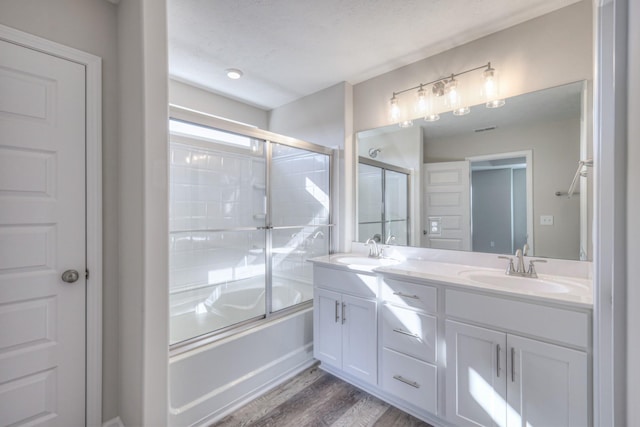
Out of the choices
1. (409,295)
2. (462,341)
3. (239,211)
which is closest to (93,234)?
(239,211)

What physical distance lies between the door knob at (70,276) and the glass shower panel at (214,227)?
720 mm

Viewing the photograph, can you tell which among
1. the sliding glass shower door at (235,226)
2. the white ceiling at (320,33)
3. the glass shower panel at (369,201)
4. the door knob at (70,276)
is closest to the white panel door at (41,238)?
the door knob at (70,276)

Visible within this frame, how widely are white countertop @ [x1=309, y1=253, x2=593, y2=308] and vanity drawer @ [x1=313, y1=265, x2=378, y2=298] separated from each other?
0.05m

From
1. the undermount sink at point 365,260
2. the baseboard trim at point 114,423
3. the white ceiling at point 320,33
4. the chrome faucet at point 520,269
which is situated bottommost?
the baseboard trim at point 114,423

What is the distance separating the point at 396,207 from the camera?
7.88 feet

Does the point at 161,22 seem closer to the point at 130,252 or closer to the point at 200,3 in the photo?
the point at 200,3

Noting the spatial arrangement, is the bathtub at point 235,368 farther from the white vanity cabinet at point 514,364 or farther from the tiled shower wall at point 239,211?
the white vanity cabinet at point 514,364

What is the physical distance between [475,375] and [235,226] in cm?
192

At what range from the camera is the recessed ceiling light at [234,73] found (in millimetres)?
2367

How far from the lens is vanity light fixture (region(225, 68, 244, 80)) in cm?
237

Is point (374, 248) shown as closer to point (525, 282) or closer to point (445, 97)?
point (525, 282)

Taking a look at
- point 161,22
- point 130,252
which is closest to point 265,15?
point 161,22

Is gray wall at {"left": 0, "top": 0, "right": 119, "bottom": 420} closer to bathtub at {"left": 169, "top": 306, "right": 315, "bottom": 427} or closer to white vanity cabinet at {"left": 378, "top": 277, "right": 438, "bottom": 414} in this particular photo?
bathtub at {"left": 169, "top": 306, "right": 315, "bottom": 427}

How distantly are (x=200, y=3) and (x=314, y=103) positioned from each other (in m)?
1.38
